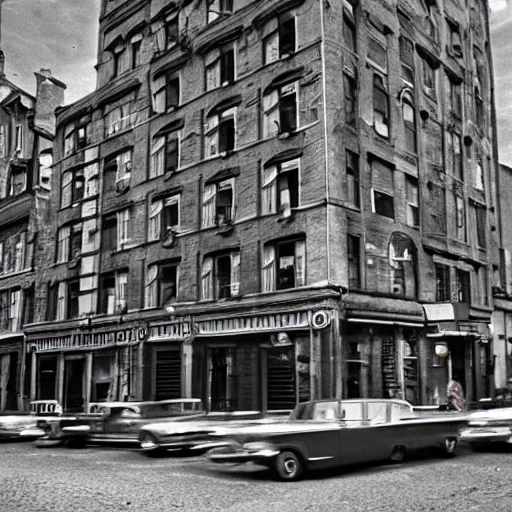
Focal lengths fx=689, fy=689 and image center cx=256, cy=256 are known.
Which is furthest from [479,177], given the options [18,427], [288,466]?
[18,427]

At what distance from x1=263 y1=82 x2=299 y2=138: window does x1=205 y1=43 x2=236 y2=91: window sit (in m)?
2.05

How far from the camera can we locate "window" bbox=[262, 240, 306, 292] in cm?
2000

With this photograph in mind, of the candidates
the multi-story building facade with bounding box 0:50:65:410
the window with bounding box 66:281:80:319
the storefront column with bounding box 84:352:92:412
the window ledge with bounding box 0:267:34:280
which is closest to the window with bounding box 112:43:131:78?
the multi-story building facade with bounding box 0:50:65:410

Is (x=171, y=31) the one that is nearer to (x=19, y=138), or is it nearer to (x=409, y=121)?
(x=409, y=121)

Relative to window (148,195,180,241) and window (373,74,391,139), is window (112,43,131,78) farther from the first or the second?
window (373,74,391,139)

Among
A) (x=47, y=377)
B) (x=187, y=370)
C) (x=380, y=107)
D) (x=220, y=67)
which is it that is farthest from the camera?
(x=47, y=377)

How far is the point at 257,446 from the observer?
11109 millimetres

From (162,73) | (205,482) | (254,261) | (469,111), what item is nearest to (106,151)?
(162,73)

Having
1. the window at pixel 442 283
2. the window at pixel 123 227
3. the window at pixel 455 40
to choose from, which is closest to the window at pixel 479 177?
the window at pixel 455 40

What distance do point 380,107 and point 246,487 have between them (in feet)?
48.8

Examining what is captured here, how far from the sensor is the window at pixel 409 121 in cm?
2295

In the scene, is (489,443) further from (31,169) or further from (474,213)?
(31,169)

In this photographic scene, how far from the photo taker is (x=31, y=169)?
1217 inches

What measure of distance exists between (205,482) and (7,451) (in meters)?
8.04
